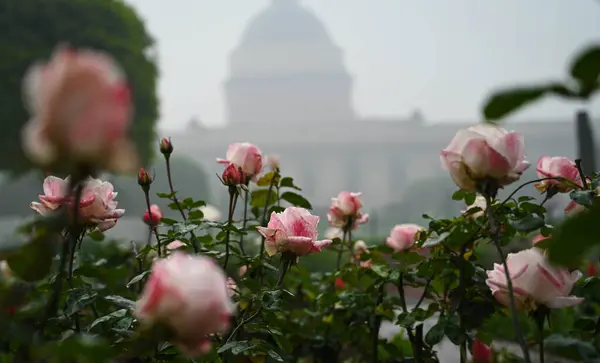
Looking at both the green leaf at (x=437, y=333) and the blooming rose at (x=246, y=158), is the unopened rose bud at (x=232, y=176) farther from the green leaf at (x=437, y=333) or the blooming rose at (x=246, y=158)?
the green leaf at (x=437, y=333)

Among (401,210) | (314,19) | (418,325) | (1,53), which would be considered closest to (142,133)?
(1,53)

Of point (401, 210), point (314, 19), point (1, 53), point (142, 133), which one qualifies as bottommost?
point (401, 210)

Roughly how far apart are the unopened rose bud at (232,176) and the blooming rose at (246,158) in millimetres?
49

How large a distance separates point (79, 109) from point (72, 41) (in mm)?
9758

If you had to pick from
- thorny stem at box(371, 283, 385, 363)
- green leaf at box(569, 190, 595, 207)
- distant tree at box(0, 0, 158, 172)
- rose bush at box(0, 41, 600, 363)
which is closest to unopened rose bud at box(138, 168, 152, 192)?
rose bush at box(0, 41, 600, 363)

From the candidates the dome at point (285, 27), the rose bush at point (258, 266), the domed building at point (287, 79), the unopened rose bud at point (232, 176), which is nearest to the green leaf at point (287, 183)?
the rose bush at point (258, 266)

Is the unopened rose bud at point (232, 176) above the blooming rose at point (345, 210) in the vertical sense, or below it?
above

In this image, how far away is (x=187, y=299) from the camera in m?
0.29

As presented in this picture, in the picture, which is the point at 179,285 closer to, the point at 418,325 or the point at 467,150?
the point at 467,150

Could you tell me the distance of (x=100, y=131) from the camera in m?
0.28

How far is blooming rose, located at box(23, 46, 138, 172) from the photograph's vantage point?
27 cm

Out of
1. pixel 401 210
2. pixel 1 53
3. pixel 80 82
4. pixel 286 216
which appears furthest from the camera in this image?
pixel 401 210

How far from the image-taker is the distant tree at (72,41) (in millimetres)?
9102

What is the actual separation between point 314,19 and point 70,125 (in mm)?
38206
